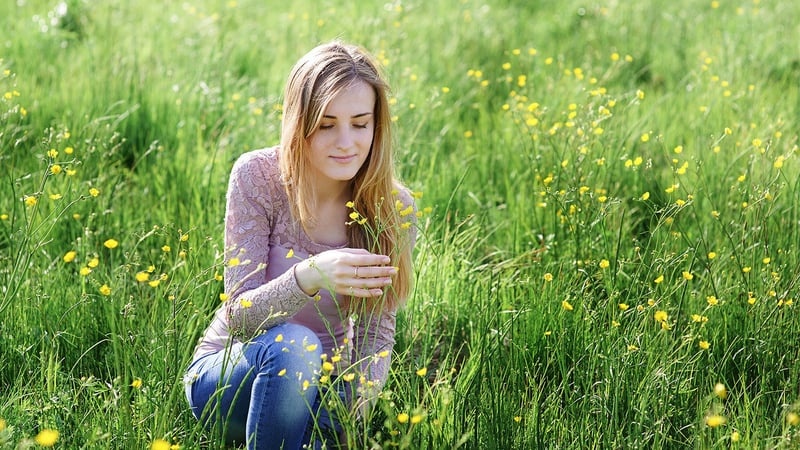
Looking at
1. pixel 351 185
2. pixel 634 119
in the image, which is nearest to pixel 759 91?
pixel 634 119

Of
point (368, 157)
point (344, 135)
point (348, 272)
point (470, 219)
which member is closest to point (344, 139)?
point (344, 135)

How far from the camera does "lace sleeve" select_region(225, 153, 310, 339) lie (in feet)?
7.38

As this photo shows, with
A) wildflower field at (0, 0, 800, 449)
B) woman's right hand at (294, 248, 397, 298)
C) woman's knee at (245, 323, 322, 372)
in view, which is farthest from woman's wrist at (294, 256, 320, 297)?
wildflower field at (0, 0, 800, 449)

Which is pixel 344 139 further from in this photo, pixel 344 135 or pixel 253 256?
pixel 253 256

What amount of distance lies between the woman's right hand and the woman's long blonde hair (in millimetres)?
169

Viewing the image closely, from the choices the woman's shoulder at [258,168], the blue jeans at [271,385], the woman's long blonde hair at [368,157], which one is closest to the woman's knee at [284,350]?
the blue jeans at [271,385]

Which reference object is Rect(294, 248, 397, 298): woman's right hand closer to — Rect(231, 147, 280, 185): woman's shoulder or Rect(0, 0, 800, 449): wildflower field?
Rect(0, 0, 800, 449): wildflower field

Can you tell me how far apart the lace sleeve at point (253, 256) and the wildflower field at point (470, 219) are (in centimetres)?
13

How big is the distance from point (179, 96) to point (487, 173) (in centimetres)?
147

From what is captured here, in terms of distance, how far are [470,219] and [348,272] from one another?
1282 millimetres

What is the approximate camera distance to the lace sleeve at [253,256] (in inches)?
88.5

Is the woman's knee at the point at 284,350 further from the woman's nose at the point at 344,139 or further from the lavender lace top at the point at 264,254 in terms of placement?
the woman's nose at the point at 344,139

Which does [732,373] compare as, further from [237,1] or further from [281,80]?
[237,1]

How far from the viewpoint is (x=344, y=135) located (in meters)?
2.44
